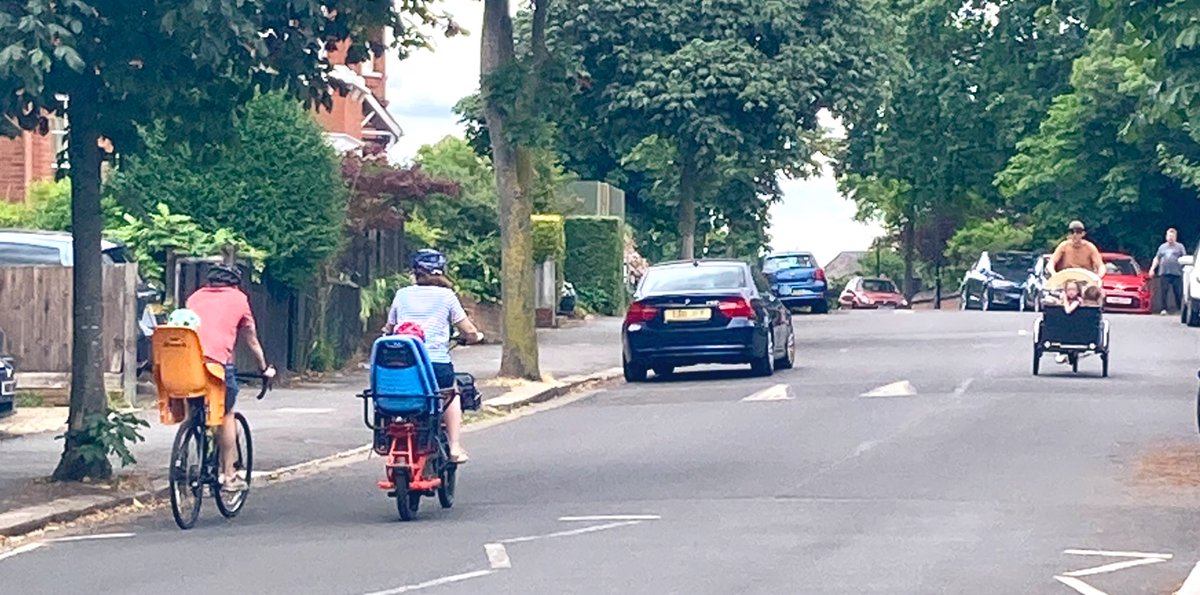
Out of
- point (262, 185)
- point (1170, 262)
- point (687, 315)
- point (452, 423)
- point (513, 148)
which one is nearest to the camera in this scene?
point (452, 423)

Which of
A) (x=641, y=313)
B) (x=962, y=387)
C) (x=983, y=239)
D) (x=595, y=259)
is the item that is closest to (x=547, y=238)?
(x=595, y=259)

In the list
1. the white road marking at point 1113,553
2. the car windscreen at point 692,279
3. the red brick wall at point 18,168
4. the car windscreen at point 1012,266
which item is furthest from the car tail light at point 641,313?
the car windscreen at point 1012,266

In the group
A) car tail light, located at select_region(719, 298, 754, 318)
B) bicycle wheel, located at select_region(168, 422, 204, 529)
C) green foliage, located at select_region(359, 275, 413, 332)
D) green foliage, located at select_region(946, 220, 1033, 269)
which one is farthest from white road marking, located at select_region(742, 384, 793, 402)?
green foliage, located at select_region(946, 220, 1033, 269)

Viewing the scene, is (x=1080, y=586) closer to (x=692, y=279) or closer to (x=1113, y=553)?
(x=1113, y=553)

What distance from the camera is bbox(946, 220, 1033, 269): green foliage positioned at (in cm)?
7781

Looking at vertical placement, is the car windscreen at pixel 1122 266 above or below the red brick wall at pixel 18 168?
below

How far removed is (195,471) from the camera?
14.0 m

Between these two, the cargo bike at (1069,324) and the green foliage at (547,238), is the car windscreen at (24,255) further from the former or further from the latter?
the green foliage at (547,238)

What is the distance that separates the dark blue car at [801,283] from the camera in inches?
1925

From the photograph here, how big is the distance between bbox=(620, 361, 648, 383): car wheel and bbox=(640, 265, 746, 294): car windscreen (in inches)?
34.8

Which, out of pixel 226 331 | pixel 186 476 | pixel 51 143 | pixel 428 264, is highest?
pixel 51 143

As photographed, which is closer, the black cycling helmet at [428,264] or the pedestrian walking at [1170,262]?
the black cycling helmet at [428,264]

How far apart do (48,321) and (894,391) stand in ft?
28.6

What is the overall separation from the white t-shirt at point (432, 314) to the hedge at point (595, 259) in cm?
2849
